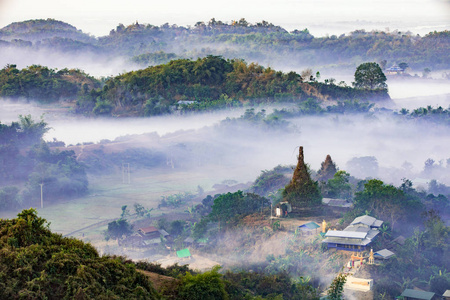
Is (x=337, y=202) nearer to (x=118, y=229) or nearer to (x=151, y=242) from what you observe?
(x=151, y=242)

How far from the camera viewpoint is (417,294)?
20422mm

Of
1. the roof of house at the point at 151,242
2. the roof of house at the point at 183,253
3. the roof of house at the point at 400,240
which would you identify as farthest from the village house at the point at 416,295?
the roof of house at the point at 151,242

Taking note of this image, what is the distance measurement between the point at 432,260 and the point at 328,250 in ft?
10.6

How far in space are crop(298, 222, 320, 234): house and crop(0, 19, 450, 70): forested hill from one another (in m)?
57.8

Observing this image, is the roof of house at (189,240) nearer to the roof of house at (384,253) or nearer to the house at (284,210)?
the house at (284,210)

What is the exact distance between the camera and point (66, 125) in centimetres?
4231

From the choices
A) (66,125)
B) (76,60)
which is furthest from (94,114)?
(76,60)

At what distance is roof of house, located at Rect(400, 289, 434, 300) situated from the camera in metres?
20.2

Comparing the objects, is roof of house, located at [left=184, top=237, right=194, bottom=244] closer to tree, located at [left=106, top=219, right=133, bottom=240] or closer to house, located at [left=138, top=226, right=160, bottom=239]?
house, located at [left=138, top=226, right=160, bottom=239]

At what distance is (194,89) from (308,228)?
20.2 meters

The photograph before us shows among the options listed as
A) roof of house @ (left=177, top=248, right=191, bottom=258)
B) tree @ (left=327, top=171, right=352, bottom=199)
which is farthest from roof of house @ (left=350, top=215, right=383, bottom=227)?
roof of house @ (left=177, top=248, right=191, bottom=258)

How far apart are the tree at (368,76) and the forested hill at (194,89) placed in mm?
4568

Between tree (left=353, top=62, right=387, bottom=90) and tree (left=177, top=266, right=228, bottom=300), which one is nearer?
tree (left=177, top=266, right=228, bottom=300)

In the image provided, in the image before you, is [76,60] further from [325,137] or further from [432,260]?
[432,260]
